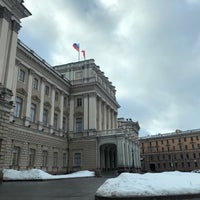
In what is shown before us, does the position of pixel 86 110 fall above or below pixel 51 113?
above

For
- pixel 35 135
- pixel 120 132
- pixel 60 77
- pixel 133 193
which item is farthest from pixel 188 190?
pixel 60 77

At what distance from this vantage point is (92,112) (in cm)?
4478

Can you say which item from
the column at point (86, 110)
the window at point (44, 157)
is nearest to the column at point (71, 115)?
the column at point (86, 110)

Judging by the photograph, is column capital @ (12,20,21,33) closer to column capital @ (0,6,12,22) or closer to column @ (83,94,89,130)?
column capital @ (0,6,12,22)

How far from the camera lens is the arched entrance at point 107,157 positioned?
151 feet

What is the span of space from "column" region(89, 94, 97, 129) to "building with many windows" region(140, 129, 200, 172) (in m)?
58.4

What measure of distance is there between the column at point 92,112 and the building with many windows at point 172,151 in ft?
192

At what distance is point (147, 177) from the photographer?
411 inches

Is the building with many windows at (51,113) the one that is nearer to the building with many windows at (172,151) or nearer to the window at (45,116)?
the window at (45,116)

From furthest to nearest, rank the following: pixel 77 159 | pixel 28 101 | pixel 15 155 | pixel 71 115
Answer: pixel 71 115 < pixel 77 159 < pixel 28 101 < pixel 15 155

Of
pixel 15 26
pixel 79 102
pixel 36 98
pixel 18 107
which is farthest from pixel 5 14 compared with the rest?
pixel 79 102

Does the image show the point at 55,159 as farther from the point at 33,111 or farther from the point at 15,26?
the point at 15,26

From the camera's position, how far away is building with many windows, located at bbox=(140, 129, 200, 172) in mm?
94812

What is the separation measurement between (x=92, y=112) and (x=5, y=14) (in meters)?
25.0
